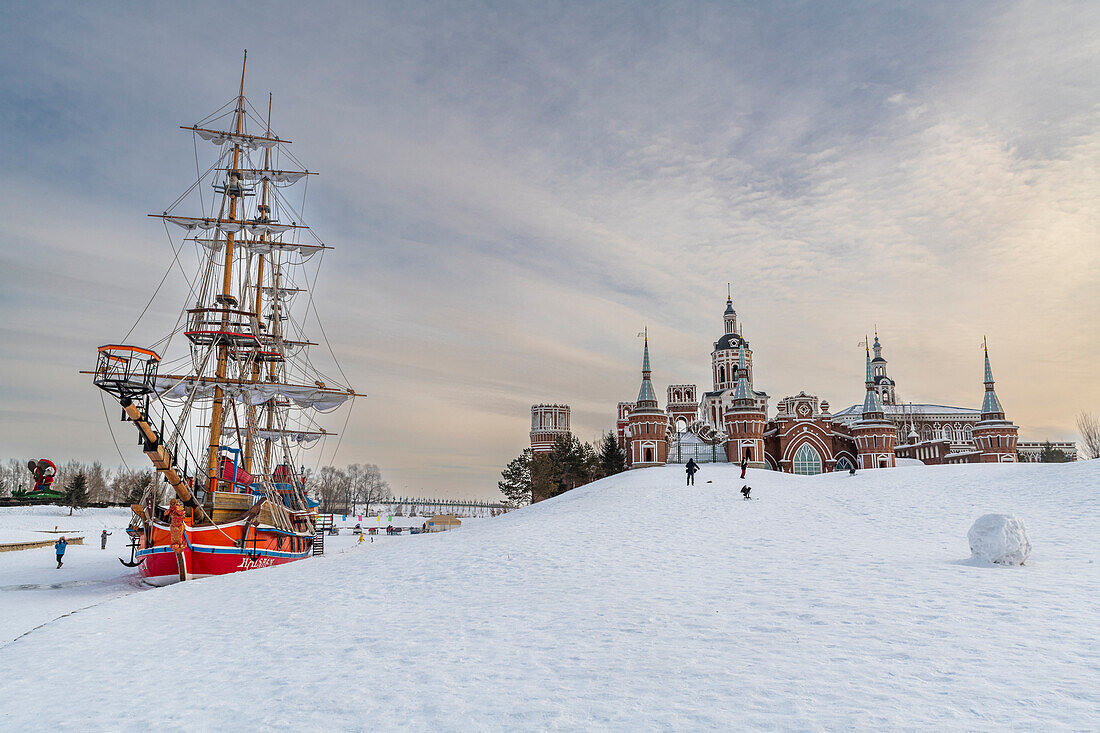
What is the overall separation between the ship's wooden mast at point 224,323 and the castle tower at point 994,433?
5862cm

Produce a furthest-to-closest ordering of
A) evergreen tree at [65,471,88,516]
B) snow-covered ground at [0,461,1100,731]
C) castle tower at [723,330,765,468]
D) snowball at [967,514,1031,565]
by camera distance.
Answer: evergreen tree at [65,471,88,516] < castle tower at [723,330,765,468] < snowball at [967,514,1031,565] < snow-covered ground at [0,461,1100,731]

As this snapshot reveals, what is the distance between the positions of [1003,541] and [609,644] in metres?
9.69

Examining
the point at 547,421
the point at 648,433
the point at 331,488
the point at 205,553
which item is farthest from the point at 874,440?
the point at 331,488

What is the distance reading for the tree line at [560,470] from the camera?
6162 cm

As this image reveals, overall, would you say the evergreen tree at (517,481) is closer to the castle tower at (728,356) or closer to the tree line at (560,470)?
the tree line at (560,470)

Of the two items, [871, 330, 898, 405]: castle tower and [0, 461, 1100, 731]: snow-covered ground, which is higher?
[871, 330, 898, 405]: castle tower

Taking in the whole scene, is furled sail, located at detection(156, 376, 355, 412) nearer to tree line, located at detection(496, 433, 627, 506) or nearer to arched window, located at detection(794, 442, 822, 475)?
tree line, located at detection(496, 433, 627, 506)

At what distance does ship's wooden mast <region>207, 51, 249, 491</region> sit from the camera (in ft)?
102

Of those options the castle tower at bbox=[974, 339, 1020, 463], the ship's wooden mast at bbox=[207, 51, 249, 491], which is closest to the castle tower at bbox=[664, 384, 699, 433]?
the castle tower at bbox=[974, 339, 1020, 463]

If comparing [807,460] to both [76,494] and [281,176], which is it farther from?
[76,494]

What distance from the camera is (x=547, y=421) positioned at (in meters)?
93.1

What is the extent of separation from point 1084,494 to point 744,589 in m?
19.8

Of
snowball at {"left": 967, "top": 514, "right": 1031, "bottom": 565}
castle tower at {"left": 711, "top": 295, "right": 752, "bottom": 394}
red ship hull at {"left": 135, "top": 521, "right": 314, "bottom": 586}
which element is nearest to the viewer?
snowball at {"left": 967, "top": 514, "right": 1031, "bottom": 565}

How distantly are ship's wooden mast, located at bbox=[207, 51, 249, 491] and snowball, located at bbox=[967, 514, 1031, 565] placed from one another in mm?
30058
